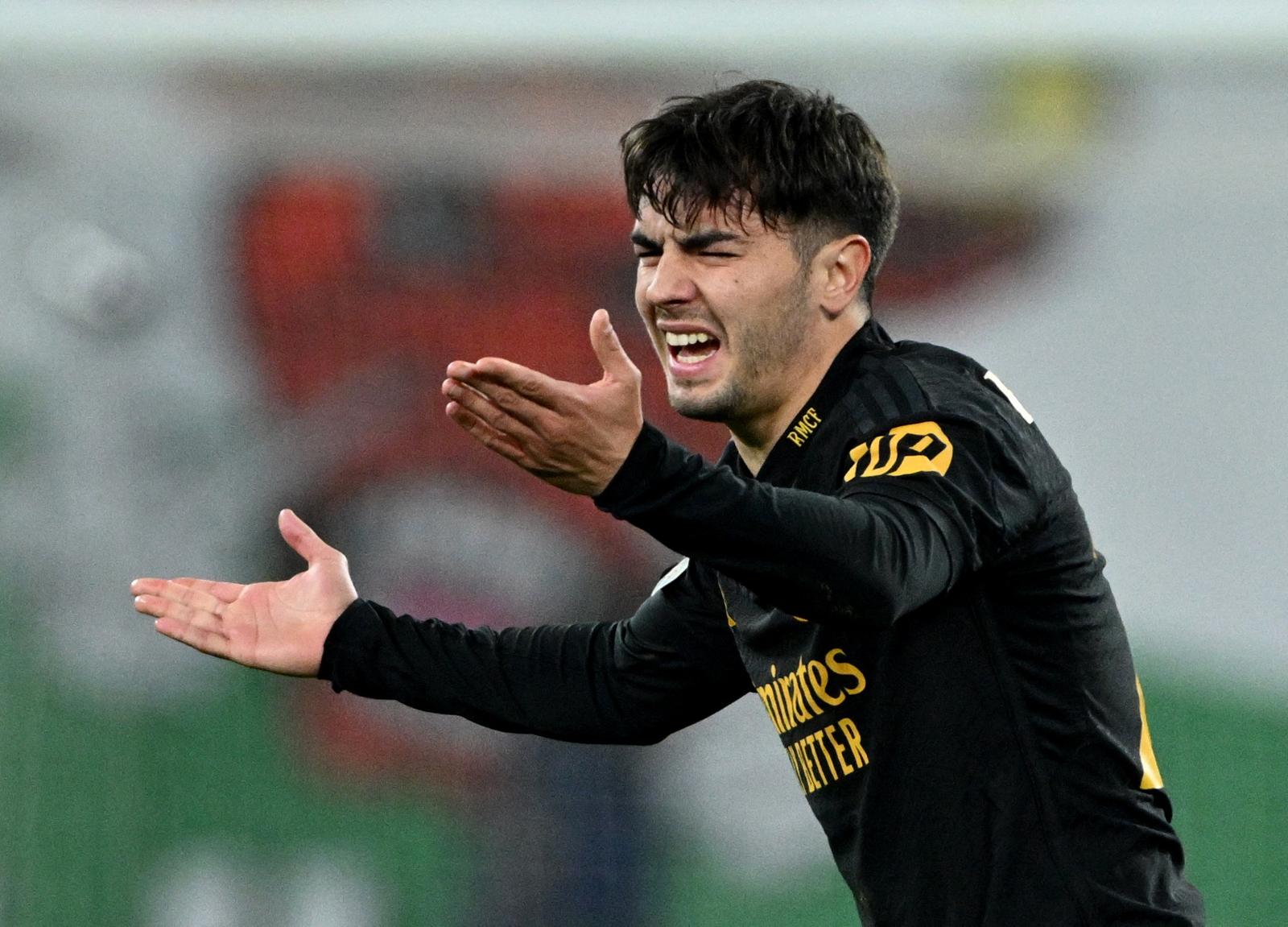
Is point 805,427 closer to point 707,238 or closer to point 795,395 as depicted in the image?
point 795,395

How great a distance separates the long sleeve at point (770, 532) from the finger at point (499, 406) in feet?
0.35

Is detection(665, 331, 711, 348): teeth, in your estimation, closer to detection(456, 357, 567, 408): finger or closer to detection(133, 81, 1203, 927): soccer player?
detection(133, 81, 1203, 927): soccer player

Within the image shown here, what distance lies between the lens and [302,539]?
2520mm

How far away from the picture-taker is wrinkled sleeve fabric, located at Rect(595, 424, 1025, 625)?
1732mm

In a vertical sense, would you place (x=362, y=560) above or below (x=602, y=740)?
above

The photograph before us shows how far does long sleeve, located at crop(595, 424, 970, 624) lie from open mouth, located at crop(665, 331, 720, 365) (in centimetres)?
51

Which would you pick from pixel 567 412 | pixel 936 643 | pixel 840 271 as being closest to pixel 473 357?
pixel 840 271

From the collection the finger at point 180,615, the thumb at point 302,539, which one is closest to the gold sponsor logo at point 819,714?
the thumb at point 302,539

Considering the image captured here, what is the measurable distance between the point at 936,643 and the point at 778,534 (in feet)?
1.38

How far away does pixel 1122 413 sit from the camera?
4840mm

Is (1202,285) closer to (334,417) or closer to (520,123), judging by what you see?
(520,123)

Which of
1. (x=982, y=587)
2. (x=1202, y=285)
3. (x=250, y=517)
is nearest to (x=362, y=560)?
(x=250, y=517)

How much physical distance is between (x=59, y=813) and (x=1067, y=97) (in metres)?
3.56

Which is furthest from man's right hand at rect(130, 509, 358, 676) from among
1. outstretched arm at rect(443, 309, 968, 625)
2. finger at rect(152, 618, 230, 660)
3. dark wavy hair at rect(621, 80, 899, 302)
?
outstretched arm at rect(443, 309, 968, 625)
